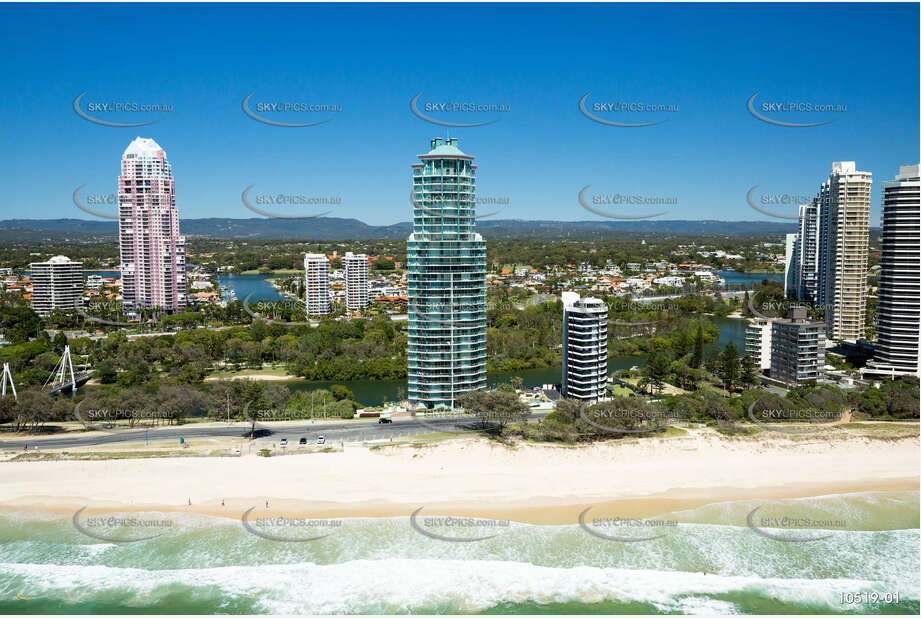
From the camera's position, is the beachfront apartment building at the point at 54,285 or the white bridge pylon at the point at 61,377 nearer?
the white bridge pylon at the point at 61,377

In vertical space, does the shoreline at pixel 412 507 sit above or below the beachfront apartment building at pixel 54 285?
below

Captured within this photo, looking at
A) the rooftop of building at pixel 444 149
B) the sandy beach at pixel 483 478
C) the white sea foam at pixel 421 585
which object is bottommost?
the white sea foam at pixel 421 585

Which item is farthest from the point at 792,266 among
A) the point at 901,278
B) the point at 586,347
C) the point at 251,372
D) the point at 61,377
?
the point at 61,377

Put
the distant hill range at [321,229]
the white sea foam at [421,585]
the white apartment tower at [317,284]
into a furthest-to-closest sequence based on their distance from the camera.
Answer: the distant hill range at [321,229]
the white apartment tower at [317,284]
the white sea foam at [421,585]

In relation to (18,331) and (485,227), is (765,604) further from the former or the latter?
(485,227)

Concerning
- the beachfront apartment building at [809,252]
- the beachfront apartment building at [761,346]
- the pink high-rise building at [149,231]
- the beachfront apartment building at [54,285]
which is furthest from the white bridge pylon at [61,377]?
the beachfront apartment building at [809,252]

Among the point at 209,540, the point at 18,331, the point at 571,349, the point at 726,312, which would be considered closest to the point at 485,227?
the point at 726,312

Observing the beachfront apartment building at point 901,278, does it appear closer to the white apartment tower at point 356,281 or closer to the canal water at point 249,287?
the white apartment tower at point 356,281
